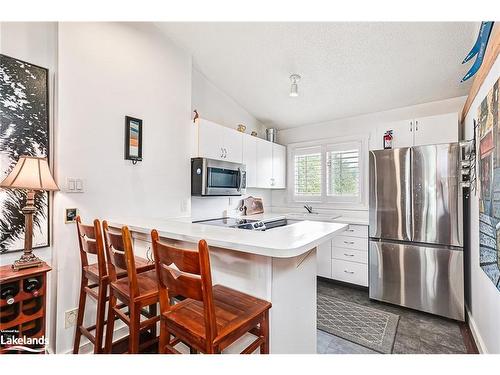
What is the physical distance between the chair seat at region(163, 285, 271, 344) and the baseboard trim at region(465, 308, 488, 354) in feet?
5.93

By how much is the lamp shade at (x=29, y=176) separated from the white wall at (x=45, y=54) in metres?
0.30

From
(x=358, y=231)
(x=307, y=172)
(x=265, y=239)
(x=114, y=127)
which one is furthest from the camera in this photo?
(x=307, y=172)

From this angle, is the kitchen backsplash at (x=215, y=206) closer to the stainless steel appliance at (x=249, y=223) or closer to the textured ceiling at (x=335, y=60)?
the stainless steel appliance at (x=249, y=223)

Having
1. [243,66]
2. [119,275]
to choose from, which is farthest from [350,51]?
[119,275]

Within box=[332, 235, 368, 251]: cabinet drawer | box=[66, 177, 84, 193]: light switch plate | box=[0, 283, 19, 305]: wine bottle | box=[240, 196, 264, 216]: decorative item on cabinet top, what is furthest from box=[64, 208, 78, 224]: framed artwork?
box=[332, 235, 368, 251]: cabinet drawer

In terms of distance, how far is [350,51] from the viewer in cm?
235

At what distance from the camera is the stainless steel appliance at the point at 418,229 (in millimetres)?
2357

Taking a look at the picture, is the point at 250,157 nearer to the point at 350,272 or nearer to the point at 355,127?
the point at 355,127

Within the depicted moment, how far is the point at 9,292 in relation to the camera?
4.78 ft

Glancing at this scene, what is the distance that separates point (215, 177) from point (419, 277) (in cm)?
235

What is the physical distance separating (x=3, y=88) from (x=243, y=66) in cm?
207

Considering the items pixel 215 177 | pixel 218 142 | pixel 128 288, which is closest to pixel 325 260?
pixel 215 177
